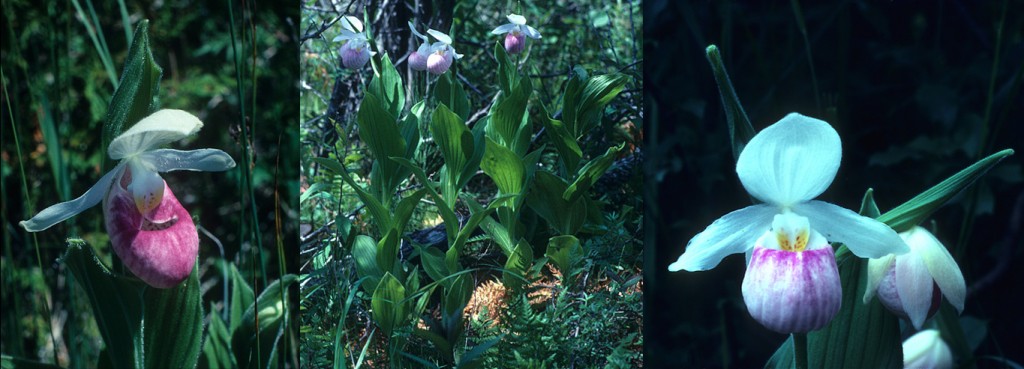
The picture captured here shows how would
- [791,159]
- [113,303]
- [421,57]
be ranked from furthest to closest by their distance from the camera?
[421,57] → [113,303] → [791,159]

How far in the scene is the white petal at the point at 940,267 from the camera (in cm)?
175

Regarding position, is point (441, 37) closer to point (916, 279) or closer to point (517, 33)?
point (517, 33)

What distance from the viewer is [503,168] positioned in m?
2.21

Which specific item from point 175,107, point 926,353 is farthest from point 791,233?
point 175,107

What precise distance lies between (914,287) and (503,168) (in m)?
1.02

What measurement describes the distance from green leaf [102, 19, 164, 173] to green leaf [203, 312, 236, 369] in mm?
454

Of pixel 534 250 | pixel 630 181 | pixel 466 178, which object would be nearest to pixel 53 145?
pixel 466 178

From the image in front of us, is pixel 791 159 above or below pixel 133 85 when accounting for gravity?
below

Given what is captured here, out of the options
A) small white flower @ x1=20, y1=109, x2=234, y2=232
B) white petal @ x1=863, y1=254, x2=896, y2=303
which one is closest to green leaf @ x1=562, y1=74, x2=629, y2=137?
white petal @ x1=863, y1=254, x2=896, y2=303

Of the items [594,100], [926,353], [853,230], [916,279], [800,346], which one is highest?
[594,100]

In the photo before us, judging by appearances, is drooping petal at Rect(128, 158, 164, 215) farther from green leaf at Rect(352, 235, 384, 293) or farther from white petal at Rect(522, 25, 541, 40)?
white petal at Rect(522, 25, 541, 40)

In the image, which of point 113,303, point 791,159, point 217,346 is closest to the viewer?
point 791,159

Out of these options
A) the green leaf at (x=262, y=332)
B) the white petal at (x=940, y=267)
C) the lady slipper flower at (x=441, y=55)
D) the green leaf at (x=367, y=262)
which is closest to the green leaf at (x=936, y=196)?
the white petal at (x=940, y=267)

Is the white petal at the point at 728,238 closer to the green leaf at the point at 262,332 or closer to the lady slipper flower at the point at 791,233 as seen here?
the lady slipper flower at the point at 791,233
